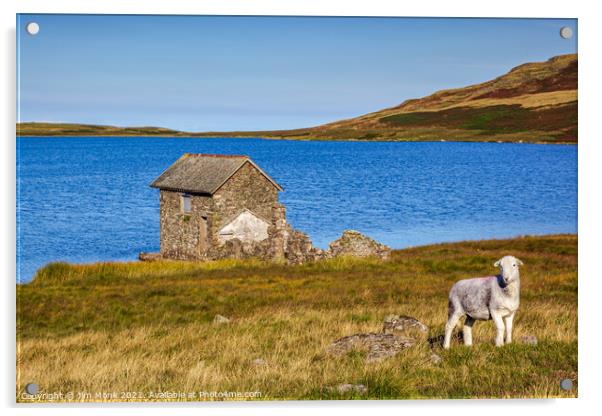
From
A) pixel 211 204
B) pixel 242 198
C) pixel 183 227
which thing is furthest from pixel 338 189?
pixel 211 204

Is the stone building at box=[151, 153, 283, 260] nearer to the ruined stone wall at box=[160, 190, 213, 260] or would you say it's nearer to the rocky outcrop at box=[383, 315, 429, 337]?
the ruined stone wall at box=[160, 190, 213, 260]

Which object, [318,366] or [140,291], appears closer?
[318,366]

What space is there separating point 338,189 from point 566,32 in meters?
4.64

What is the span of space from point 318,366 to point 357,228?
306cm

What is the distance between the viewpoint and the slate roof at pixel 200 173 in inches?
716

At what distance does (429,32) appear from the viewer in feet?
51.7

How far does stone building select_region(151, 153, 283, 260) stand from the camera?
19578 mm

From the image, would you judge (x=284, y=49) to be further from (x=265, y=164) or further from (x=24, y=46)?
(x=24, y=46)

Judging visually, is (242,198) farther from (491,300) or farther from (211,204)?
(491,300)

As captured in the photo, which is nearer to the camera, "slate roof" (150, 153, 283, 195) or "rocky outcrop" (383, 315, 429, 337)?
"rocky outcrop" (383, 315, 429, 337)

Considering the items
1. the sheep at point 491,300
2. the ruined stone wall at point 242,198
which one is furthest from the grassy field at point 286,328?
the ruined stone wall at point 242,198

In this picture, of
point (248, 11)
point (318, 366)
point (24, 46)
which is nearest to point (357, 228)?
point (318, 366)

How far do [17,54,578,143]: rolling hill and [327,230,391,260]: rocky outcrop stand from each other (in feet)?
6.01

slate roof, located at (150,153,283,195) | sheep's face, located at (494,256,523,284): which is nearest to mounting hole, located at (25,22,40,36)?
slate roof, located at (150,153,283,195)
